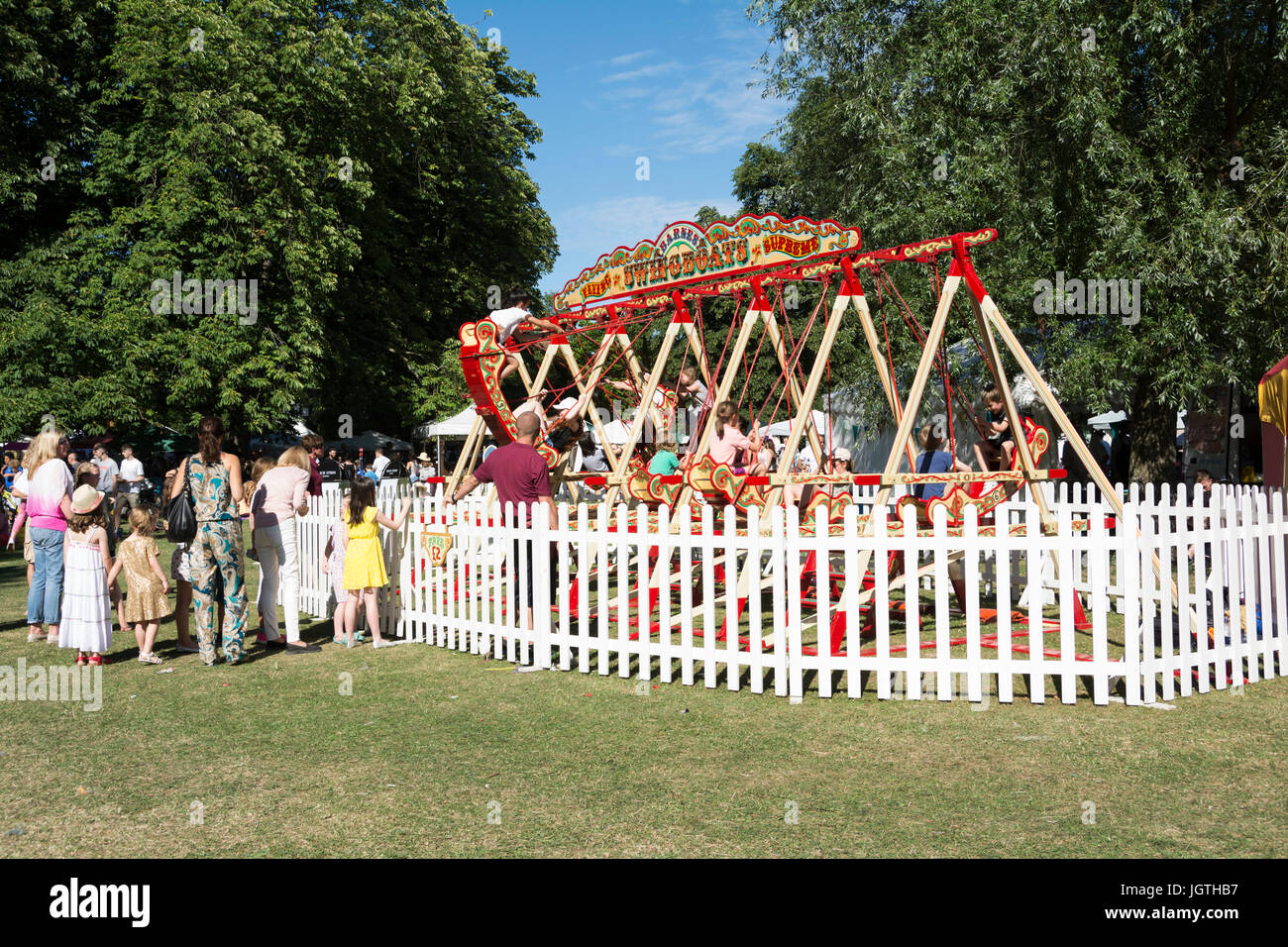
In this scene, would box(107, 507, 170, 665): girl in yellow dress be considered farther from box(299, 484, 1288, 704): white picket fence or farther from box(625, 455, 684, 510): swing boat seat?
box(625, 455, 684, 510): swing boat seat

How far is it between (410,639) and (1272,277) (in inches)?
490

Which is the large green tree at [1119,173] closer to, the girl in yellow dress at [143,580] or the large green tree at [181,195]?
the girl in yellow dress at [143,580]

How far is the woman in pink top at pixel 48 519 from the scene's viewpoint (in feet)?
26.0

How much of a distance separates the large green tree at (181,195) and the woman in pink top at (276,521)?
13243mm


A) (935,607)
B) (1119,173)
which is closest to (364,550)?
(935,607)

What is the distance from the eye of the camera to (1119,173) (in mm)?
13719

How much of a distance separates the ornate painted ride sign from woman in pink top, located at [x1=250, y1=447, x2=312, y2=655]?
370 centimetres

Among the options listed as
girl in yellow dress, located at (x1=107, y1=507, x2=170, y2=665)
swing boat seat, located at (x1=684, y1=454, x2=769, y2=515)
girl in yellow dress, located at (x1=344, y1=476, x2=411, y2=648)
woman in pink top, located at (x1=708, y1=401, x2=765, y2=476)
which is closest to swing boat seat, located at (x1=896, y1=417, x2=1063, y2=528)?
swing boat seat, located at (x1=684, y1=454, x2=769, y2=515)

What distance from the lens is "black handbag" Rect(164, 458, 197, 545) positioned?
7.05 m

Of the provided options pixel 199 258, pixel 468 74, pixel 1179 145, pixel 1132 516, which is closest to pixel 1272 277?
pixel 1179 145

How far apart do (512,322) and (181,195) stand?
14.1 metres

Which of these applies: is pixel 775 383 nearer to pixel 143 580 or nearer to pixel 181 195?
pixel 143 580

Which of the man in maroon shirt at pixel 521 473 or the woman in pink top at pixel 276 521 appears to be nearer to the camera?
the man in maroon shirt at pixel 521 473

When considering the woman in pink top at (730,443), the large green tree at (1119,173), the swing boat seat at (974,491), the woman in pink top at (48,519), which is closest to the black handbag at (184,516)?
the woman in pink top at (48,519)
